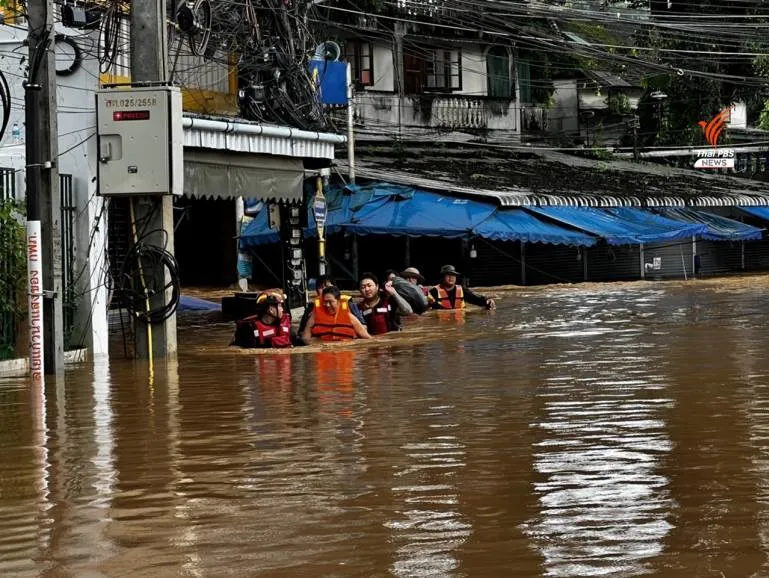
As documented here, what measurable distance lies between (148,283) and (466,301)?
10606 millimetres

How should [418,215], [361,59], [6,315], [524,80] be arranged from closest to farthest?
[6,315]
[418,215]
[361,59]
[524,80]

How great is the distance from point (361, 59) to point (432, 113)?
2848 millimetres

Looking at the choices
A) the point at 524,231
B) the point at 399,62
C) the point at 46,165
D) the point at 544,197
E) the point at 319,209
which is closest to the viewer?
the point at 46,165

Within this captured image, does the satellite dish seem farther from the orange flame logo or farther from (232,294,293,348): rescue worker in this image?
the orange flame logo

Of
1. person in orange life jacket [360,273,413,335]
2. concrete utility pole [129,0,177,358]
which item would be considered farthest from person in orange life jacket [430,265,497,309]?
concrete utility pole [129,0,177,358]

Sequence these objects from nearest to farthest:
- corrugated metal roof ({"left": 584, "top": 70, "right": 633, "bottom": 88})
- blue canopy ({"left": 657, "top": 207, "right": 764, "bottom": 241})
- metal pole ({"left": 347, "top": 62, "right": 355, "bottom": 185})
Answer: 1. metal pole ({"left": 347, "top": 62, "right": 355, "bottom": 185})
2. blue canopy ({"left": 657, "top": 207, "right": 764, "bottom": 241})
3. corrugated metal roof ({"left": 584, "top": 70, "right": 633, "bottom": 88})

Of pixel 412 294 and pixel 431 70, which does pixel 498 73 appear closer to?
pixel 431 70

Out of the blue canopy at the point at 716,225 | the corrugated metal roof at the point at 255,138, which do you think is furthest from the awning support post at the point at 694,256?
the corrugated metal roof at the point at 255,138

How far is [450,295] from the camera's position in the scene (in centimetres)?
2808

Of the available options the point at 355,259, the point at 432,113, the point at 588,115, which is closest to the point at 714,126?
the point at 588,115

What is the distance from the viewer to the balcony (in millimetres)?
44406

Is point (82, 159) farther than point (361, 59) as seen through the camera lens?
No

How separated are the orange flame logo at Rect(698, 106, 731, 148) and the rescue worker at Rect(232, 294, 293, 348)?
33.4 meters

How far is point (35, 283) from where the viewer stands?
16.6 m
